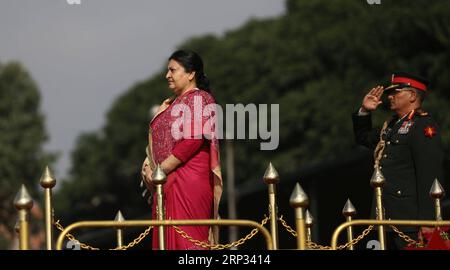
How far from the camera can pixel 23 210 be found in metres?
9.95

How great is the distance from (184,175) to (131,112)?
2107 inches

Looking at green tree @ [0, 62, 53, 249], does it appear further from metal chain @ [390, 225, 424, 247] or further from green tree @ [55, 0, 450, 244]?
metal chain @ [390, 225, 424, 247]

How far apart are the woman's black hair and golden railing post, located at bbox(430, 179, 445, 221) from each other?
2.07m

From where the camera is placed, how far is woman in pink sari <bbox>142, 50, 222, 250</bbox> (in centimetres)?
1202

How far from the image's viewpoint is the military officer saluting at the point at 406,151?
12.3 m

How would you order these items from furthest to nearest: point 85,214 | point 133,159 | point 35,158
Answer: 1. point 85,214
2. point 133,159
3. point 35,158

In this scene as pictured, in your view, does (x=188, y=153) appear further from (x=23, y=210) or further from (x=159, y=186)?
(x=23, y=210)

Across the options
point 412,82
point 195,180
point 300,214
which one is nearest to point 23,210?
point 300,214

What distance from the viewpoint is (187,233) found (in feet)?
38.8

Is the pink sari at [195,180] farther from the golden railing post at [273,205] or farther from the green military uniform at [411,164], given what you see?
the green military uniform at [411,164]

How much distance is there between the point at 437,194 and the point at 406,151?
797mm
